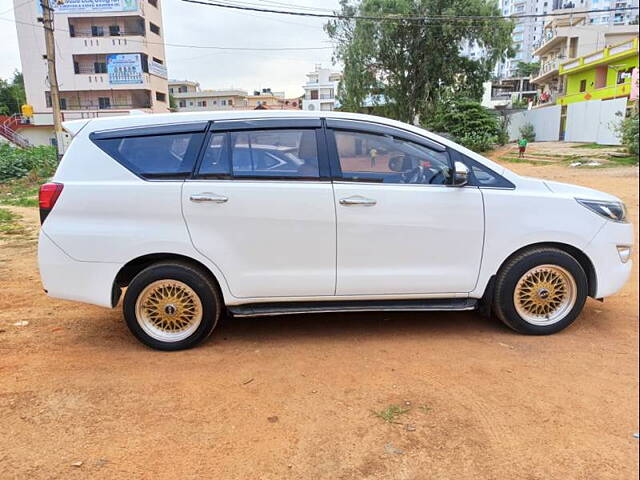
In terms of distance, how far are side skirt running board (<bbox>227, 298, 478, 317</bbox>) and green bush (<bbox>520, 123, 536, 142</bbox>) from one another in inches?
1270

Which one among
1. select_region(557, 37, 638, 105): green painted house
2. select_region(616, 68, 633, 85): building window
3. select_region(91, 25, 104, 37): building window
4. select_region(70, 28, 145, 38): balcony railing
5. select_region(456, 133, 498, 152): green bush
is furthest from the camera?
select_region(70, 28, 145, 38): balcony railing

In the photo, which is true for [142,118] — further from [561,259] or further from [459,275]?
[561,259]

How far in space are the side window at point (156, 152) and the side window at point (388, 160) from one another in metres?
1.14

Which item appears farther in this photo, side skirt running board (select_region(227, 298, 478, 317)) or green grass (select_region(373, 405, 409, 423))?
side skirt running board (select_region(227, 298, 478, 317))

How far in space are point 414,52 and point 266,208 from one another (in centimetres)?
2695

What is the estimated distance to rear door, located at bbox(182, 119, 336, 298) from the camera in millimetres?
3523

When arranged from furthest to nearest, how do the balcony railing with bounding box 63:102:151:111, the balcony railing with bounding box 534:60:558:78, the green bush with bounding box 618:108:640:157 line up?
the balcony railing with bounding box 534:60:558:78
the balcony railing with bounding box 63:102:151:111
the green bush with bounding box 618:108:640:157

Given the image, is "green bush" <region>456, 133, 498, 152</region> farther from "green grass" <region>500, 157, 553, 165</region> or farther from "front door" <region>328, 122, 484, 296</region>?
"front door" <region>328, 122, 484, 296</region>

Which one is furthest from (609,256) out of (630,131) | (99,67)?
(99,67)

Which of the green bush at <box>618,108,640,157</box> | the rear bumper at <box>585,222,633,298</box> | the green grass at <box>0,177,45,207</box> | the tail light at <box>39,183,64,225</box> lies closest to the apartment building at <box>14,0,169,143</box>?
the green grass at <box>0,177,45,207</box>

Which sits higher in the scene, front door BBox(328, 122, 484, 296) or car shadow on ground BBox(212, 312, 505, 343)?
front door BBox(328, 122, 484, 296)

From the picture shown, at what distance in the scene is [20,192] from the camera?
15.9 metres

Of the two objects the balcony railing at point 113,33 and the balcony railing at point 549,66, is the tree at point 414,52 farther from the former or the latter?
the balcony railing at point 113,33

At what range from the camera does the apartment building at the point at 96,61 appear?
39781 millimetres
